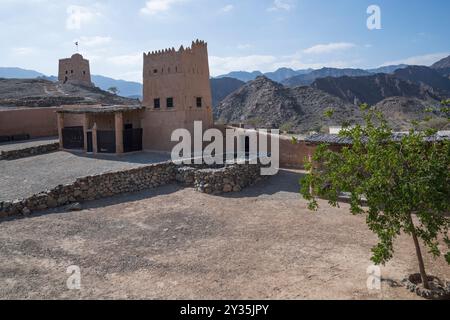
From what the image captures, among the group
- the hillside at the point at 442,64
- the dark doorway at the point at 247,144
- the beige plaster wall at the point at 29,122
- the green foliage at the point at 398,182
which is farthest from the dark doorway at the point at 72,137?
the hillside at the point at 442,64

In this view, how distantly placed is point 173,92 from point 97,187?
29.3ft

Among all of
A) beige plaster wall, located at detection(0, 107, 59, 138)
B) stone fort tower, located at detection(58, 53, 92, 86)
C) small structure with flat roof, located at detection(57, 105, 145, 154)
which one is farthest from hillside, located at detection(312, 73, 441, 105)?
small structure with flat roof, located at detection(57, 105, 145, 154)

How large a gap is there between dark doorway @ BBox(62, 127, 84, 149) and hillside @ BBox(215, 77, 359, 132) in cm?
3587

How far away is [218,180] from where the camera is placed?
1736cm

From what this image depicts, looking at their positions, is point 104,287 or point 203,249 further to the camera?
point 203,249

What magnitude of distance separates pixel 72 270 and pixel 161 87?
15.9m

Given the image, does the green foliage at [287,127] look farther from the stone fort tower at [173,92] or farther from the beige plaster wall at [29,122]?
the beige plaster wall at [29,122]

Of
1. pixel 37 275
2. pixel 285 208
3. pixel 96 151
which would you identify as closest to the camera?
pixel 37 275

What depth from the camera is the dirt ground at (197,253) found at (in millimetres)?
8305

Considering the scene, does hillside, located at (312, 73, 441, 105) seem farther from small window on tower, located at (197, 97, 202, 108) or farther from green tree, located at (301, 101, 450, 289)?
green tree, located at (301, 101, 450, 289)

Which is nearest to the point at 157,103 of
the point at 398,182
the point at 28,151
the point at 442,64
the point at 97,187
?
the point at 28,151

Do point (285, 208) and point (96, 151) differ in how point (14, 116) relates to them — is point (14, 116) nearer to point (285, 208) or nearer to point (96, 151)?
point (96, 151)

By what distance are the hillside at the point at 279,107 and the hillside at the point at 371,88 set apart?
19.7 m
